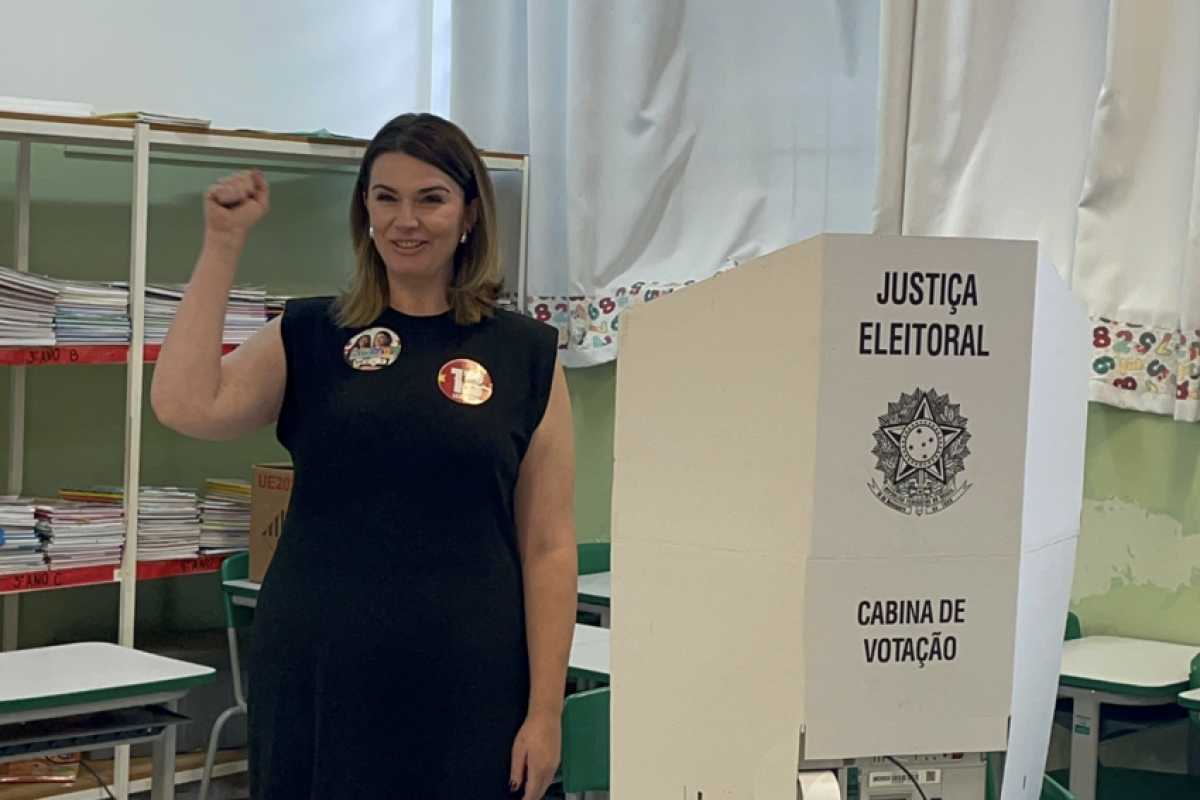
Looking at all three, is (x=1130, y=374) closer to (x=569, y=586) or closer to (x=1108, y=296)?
(x=1108, y=296)

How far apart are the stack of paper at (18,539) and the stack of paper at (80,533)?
29 millimetres

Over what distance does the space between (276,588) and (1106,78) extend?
213 centimetres

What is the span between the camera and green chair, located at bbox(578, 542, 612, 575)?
3.73 metres

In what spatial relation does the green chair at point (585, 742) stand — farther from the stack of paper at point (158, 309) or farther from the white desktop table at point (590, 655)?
the stack of paper at point (158, 309)

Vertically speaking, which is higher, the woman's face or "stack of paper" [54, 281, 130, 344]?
the woman's face

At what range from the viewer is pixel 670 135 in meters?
3.95

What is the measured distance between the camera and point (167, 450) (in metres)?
4.03

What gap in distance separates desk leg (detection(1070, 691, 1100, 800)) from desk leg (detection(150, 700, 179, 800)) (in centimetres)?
170

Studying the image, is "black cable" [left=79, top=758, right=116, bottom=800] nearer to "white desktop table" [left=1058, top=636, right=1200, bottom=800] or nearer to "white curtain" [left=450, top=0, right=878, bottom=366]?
"white curtain" [left=450, top=0, right=878, bottom=366]

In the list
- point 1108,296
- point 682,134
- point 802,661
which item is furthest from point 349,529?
point 682,134

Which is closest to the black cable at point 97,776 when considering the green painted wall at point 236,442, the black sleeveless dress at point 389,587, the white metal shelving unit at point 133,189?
the white metal shelving unit at point 133,189

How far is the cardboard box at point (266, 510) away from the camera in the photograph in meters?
3.56

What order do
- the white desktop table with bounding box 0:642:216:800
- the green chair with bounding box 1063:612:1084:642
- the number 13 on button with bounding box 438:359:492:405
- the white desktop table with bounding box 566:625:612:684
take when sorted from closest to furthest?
the number 13 on button with bounding box 438:359:492:405 → the white desktop table with bounding box 0:642:216:800 → the white desktop table with bounding box 566:625:612:684 → the green chair with bounding box 1063:612:1084:642

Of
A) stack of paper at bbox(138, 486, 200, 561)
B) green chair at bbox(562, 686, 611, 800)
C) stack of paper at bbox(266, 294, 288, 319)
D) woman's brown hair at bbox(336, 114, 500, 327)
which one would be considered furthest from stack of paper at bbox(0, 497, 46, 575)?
green chair at bbox(562, 686, 611, 800)
